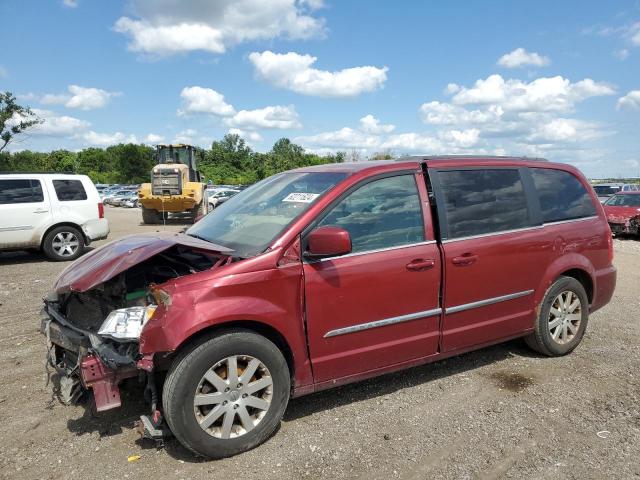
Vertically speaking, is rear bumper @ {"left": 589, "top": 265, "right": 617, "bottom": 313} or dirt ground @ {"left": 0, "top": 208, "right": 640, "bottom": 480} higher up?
rear bumper @ {"left": 589, "top": 265, "right": 617, "bottom": 313}

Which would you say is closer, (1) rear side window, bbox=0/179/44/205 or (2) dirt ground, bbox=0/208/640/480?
(2) dirt ground, bbox=0/208/640/480

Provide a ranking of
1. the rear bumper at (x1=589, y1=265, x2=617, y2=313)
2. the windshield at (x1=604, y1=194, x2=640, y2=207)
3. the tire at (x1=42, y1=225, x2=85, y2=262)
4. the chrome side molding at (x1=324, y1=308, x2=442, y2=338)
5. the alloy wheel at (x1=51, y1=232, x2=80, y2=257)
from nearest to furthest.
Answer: the chrome side molding at (x1=324, y1=308, x2=442, y2=338) < the rear bumper at (x1=589, y1=265, x2=617, y2=313) < the tire at (x1=42, y1=225, x2=85, y2=262) < the alloy wheel at (x1=51, y1=232, x2=80, y2=257) < the windshield at (x1=604, y1=194, x2=640, y2=207)

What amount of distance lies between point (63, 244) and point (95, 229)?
731 millimetres

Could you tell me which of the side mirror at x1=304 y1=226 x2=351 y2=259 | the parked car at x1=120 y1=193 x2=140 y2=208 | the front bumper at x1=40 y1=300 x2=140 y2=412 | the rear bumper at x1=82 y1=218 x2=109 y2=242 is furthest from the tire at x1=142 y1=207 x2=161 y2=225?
the parked car at x1=120 y1=193 x2=140 y2=208

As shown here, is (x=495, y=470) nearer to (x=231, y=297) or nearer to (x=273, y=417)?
(x=273, y=417)

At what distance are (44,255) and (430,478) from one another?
34.4ft

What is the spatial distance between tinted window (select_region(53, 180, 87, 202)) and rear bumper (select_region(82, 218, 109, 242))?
571 millimetres

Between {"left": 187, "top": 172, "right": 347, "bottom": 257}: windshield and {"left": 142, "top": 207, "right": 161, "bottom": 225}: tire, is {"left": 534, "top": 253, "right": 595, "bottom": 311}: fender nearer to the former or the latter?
{"left": 187, "top": 172, "right": 347, "bottom": 257}: windshield

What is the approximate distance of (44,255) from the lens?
1090 centimetres

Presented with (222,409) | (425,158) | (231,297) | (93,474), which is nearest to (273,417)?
(222,409)

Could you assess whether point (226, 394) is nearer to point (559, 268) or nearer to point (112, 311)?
point (112, 311)

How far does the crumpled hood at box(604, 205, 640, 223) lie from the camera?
1567 centimetres

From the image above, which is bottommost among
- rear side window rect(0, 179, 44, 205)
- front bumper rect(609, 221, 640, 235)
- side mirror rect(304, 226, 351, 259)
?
front bumper rect(609, 221, 640, 235)

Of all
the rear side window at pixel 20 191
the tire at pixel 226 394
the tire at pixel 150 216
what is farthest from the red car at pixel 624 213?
the tire at pixel 150 216
